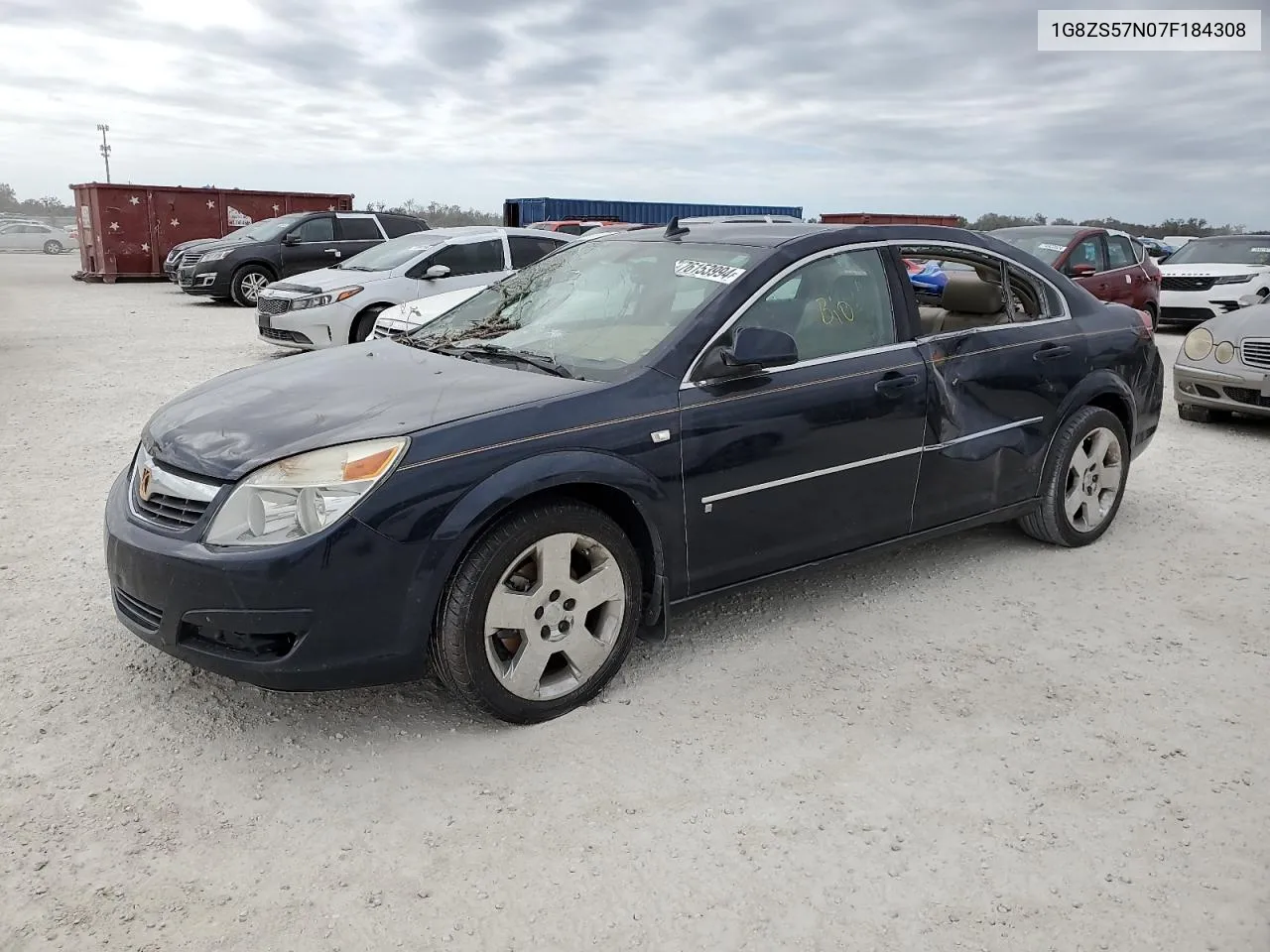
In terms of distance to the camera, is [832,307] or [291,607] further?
[832,307]

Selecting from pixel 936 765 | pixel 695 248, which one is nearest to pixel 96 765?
pixel 936 765

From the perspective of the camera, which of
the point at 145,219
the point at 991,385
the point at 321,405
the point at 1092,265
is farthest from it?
the point at 145,219

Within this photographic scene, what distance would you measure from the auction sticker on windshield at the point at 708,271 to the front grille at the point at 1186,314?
531 inches

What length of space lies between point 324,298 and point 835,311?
8.10 metres

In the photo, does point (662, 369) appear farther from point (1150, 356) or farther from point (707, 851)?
point (1150, 356)

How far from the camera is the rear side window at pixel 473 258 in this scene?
11633 mm

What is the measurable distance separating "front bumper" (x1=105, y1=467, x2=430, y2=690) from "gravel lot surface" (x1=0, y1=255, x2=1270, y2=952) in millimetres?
329

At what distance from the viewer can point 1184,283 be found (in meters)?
15.3

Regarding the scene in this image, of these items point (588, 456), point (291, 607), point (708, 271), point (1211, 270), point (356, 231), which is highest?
point (356, 231)

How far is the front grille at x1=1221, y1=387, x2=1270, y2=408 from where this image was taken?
7.84 meters

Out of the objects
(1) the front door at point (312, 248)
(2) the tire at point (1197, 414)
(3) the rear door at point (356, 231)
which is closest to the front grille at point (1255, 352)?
(2) the tire at point (1197, 414)

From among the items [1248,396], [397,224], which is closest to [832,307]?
[1248,396]

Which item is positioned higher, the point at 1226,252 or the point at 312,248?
the point at 312,248

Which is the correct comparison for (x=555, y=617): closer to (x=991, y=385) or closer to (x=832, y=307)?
(x=832, y=307)
